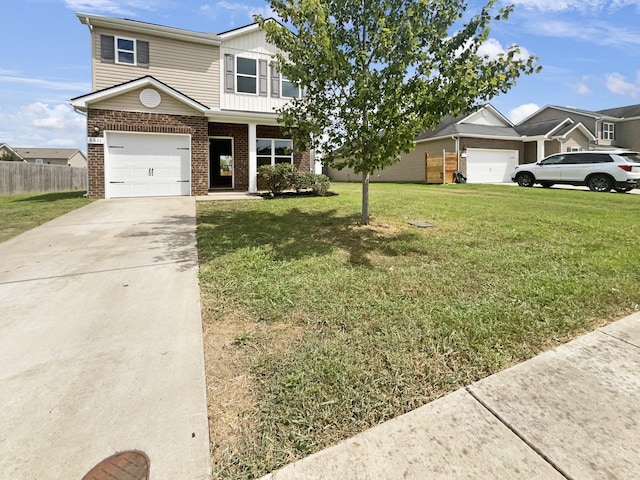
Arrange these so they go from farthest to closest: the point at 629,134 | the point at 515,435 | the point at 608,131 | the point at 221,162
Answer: the point at 608,131 < the point at 629,134 < the point at 221,162 < the point at 515,435

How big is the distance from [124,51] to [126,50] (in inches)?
3.5

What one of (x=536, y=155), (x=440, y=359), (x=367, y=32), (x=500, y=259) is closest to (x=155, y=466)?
(x=440, y=359)

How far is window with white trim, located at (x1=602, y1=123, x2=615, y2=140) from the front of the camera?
106ft

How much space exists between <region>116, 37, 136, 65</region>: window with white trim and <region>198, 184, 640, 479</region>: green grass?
1113cm

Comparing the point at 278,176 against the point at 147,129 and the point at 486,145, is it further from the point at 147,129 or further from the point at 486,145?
the point at 486,145

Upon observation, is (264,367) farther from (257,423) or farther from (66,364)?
(66,364)

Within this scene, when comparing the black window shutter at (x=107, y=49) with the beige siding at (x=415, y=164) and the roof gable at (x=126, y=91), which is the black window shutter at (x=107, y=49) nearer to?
the roof gable at (x=126, y=91)

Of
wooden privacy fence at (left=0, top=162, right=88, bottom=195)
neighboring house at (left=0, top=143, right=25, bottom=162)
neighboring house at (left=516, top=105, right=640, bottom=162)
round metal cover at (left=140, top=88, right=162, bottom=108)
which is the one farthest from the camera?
neighboring house at (left=0, top=143, right=25, bottom=162)

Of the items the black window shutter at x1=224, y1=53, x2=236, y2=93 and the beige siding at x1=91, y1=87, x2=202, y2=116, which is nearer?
the beige siding at x1=91, y1=87, x2=202, y2=116

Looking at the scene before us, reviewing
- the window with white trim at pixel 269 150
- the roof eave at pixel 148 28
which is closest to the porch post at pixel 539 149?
the window with white trim at pixel 269 150

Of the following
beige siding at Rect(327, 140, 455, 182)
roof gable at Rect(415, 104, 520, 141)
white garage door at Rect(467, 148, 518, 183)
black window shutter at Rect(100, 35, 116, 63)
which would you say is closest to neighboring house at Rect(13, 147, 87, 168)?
black window shutter at Rect(100, 35, 116, 63)

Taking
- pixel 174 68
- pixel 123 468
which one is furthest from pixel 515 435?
pixel 174 68

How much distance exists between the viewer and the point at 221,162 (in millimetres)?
16031

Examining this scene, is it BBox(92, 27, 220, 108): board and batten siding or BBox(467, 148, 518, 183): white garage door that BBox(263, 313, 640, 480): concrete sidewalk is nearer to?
BBox(92, 27, 220, 108): board and batten siding
